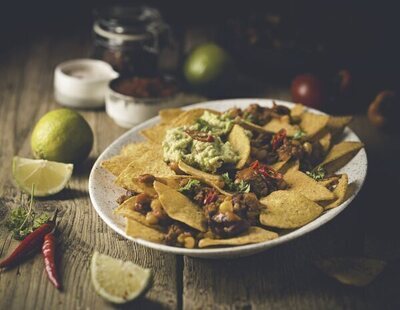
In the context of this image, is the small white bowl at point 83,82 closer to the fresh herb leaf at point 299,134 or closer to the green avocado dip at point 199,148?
the green avocado dip at point 199,148

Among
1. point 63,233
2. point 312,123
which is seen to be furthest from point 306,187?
point 63,233

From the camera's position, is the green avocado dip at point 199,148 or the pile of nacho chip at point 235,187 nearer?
the pile of nacho chip at point 235,187

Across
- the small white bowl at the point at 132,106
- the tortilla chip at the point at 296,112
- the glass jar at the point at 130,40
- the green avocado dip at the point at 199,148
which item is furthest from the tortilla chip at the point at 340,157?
the glass jar at the point at 130,40

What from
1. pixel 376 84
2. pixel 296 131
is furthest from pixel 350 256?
pixel 376 84

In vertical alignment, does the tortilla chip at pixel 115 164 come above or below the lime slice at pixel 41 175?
above

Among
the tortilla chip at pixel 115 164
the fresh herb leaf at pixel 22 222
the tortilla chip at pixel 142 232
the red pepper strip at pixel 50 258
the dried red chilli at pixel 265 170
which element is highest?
the dried red chilli at pixel 265 170

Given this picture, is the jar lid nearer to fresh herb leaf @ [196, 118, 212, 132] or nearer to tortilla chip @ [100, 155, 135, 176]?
fresh herb leaf @ [196, 118, 212, 132]

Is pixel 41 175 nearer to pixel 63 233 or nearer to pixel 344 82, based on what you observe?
pixel 63 233

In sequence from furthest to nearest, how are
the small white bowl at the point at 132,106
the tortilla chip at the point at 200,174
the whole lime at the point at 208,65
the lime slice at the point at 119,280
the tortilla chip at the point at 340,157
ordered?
the whole lime at the point at 208,65, the small white bowl at the point at 132,106, the tortilla chip at the point at 340,157, the tortilla chip at the point at 200,174, the lime slice at the point at 119,280
